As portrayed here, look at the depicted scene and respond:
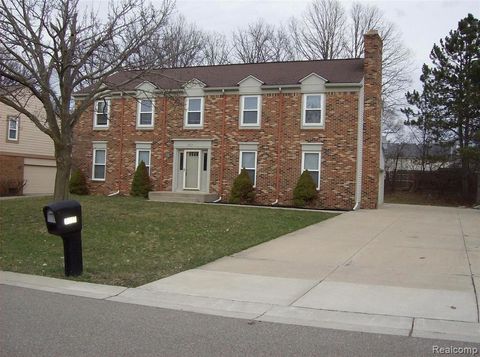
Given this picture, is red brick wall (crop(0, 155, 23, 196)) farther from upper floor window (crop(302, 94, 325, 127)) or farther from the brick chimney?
the brick chimney

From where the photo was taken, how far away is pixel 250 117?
25125 millimetres

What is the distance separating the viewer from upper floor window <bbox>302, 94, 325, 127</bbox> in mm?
23781

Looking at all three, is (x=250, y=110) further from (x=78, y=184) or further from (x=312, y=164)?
(x=78, y=184)

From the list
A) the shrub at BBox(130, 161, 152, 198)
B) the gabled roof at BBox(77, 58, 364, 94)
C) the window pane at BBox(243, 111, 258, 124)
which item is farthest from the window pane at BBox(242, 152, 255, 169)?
the shrub at BBox(130, 161, 152, 198)

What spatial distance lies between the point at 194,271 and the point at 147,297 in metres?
1.96

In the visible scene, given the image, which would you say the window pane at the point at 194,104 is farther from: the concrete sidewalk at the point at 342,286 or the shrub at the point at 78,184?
the concrete sidewalk at the point at 342,286

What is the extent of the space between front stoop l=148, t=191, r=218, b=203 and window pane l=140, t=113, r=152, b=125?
14.0 feet

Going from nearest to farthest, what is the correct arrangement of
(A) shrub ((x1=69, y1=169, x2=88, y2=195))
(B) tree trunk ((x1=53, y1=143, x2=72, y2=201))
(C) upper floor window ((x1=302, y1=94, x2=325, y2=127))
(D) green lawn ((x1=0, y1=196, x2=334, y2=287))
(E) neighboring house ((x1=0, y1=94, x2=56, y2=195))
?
(D) green lawn ((x1=0, y1=196, x2=334, y2=287)), (B) tree trunk ((x1=53, y1=143, x2=72, y2=201)), (C) upper floor window ((x1=302, y1=94, x2=325, y2=127)), (A) shrub ((x1=69, y1=169, x2=88, y2=195)), (E) neighboring house ((x1=0, y1=94, x2=56, y2=195))

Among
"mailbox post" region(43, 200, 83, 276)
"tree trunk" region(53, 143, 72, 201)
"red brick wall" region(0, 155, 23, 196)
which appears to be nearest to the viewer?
"mailbox post" region(43, 200, 83, 276)

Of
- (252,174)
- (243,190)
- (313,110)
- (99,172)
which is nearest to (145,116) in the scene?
(99,172)

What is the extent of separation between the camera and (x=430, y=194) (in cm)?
3719

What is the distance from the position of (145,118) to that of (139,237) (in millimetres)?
15606

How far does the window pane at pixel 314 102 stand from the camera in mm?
23891

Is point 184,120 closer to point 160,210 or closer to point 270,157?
point 270,157
